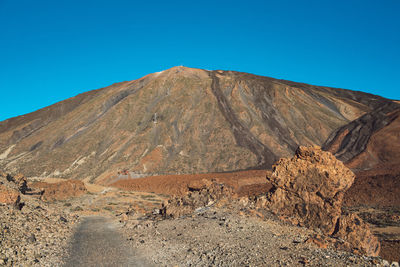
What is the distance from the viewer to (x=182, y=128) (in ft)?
230

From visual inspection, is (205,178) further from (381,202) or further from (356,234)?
(356,234)

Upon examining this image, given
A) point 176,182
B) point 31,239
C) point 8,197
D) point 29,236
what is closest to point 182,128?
point 176,182

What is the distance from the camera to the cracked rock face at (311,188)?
11883 millimetres

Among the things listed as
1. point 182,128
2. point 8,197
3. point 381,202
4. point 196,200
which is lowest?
point 381,202

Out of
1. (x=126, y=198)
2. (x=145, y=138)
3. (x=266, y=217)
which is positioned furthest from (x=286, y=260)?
(x=145, y=138)

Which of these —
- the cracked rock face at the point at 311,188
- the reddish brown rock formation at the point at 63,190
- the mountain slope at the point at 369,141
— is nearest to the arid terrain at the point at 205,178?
the cracked rock face at the point at 311,188

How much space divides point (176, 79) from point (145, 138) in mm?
28171

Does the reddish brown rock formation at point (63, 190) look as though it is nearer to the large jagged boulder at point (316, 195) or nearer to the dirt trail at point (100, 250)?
the dirt trail at point (100, 250)

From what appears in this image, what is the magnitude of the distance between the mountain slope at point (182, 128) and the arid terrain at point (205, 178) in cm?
36

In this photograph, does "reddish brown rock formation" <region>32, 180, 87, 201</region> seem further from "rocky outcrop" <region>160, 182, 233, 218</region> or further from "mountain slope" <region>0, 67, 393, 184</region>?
"mountain slope" <region>0, 67, 393, 184</region>

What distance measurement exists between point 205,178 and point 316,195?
76.0ft

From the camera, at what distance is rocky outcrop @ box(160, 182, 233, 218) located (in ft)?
49.5

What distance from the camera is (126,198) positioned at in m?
31.6

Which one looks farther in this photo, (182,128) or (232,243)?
(182,128)
